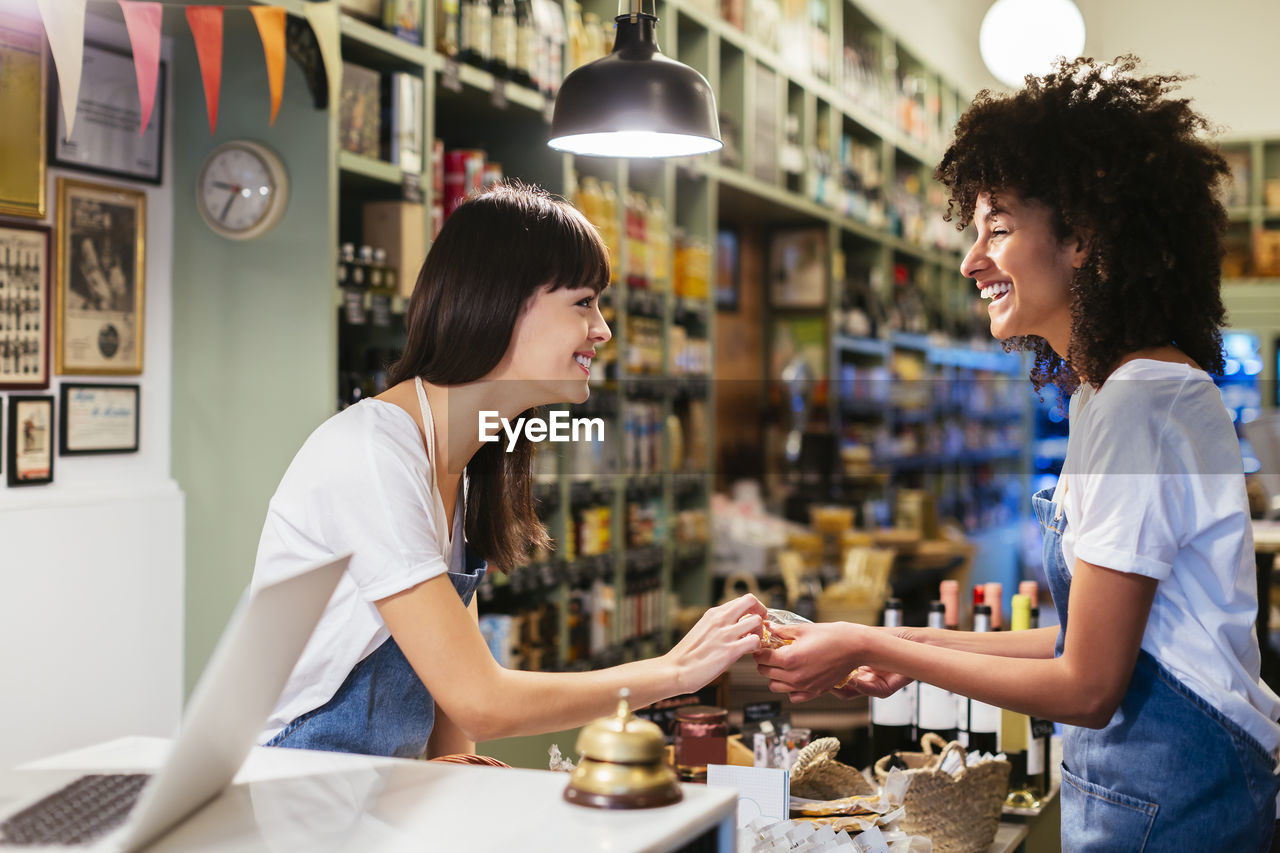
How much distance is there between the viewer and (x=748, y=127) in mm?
5625

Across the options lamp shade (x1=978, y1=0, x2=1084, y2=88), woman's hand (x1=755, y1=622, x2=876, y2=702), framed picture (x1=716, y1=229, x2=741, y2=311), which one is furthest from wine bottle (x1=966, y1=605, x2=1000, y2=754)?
lamp shade (x1=978, y1=0, x2=1084, y2=88)

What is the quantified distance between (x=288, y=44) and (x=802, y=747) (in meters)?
2.15

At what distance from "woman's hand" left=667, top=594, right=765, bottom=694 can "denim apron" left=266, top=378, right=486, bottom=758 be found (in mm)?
359

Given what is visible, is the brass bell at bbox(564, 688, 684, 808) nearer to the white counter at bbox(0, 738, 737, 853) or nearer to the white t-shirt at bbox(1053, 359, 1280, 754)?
the white counter at bbox(0, 738, 737, 853)

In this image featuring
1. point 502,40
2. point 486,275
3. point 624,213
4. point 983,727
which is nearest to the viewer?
point 486,275

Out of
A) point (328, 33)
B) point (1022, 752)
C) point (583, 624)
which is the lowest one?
point (583, 624)

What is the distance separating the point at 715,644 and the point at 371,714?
1.75 ft

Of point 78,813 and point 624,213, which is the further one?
point 624,213

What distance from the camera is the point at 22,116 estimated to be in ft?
9.50

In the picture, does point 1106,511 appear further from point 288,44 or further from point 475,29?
point 475,29

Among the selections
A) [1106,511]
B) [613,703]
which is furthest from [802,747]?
[1106,511]

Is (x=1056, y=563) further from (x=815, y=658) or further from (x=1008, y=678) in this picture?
(x=815, y=658)

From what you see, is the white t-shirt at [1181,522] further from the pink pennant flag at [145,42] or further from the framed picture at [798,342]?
the framed picture at [798,342]

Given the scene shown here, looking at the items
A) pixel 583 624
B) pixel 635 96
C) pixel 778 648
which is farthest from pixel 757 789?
pixel 583 624
